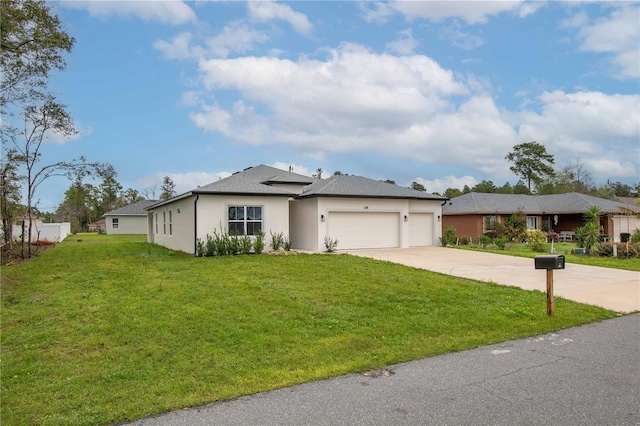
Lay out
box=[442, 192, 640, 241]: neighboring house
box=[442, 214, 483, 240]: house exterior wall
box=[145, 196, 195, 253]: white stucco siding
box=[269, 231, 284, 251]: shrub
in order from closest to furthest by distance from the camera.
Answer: box=[269, 231, 284, 251]: shrub < box=[145, 196, 195, 253]: white stucco siding < box=[442, 192, 640, 241]: neighboring house < box=[442, 214, 483, 240]: house exterior wall

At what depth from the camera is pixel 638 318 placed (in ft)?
22.6

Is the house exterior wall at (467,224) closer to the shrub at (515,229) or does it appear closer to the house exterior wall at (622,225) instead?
the shrub at (515,229)

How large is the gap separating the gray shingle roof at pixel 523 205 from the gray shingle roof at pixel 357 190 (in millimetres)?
9296

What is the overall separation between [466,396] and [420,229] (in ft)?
57.8

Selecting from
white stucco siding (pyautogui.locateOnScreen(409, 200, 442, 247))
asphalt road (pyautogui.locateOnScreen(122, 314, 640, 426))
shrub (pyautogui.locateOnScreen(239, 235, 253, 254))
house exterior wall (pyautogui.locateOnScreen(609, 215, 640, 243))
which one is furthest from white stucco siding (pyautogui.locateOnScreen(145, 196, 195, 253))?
house exterior wall (pyautogui.locateOnScreen(609, 215, 640, 243))

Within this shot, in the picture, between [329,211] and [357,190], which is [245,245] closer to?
[329,211]

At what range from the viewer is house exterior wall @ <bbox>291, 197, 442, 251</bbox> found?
1795 centimetres

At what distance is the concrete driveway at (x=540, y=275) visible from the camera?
335 inches

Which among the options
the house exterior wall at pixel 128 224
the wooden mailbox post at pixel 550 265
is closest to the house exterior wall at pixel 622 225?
the wooden mailbox post at pixel 550 265

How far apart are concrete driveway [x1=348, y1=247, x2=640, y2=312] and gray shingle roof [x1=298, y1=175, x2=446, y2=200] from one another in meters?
3.64

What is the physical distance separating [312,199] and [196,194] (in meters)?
5.27

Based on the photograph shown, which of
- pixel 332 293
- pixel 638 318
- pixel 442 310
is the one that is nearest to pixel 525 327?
pixel 442 310

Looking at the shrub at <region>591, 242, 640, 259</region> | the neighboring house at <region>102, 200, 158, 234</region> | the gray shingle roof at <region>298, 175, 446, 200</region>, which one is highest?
the gray shingle roof at <region>298, 175, 446, 200</region>

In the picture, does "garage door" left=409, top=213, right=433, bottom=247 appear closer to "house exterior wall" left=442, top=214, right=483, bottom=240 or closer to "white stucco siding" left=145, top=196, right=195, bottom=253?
"house exterior wall" left=442, top=214, right=483, bottom=240
